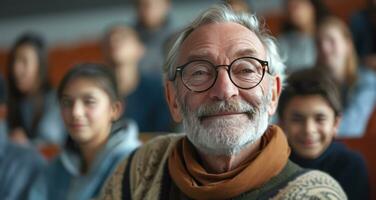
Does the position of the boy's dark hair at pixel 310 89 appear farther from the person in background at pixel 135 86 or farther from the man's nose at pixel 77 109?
the person in background at pixel 135 86

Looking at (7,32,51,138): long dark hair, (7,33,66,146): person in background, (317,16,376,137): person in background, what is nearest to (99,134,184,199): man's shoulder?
(317,16,376,137): person in background

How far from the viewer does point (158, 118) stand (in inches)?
98.2

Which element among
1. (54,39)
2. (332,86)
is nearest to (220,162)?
(332,86)

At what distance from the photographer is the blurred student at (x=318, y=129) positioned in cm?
148

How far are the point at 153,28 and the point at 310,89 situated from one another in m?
1.58

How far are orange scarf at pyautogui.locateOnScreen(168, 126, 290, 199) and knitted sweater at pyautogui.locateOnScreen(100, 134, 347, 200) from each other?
0.06ft

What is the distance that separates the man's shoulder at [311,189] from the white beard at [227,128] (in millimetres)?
93

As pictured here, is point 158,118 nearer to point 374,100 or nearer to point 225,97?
point 374,100

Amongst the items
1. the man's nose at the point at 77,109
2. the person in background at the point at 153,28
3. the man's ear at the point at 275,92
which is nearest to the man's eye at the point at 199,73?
the man's ear at the point at 275,92

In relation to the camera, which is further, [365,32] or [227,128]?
[365,32]

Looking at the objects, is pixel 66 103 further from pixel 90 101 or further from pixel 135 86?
pixel 135 86

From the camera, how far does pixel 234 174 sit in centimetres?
109

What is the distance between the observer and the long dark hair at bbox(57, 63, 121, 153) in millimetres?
1701

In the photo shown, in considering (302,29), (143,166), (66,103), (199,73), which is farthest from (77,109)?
(302,29)
